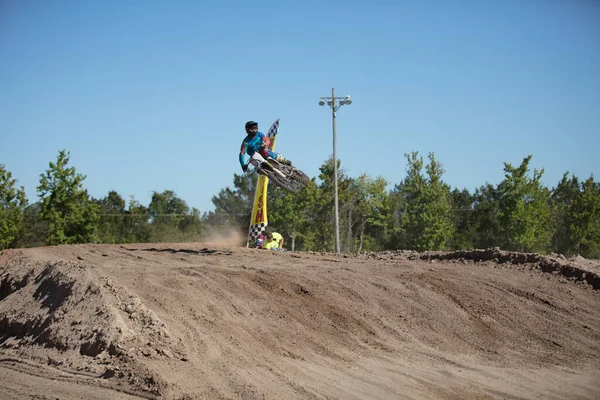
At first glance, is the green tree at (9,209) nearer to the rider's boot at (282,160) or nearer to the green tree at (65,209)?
the green tree at (65,209)

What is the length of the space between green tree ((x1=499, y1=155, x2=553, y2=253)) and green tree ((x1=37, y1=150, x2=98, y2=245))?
75.4 ft

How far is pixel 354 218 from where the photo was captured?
172 ft

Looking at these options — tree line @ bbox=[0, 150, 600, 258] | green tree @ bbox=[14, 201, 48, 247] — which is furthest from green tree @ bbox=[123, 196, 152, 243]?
green tree @ bbox=[14, 201, 48, 247]

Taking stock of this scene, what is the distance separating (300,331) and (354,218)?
138 feet

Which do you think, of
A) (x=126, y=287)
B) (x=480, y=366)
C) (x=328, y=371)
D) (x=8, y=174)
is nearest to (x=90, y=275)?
(x=126, y=287)

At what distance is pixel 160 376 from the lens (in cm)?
808

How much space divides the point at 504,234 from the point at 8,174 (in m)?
26.9

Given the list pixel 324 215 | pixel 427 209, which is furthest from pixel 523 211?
pixel 324 215

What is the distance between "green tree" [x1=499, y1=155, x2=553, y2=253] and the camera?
35.5m

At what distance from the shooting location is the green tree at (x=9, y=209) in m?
28.0

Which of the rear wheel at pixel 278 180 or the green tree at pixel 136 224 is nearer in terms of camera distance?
the rear wheel at pixel 278 180

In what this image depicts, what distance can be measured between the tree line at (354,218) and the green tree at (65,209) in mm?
47

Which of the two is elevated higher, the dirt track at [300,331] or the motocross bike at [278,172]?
the motocross bike at [278,172]

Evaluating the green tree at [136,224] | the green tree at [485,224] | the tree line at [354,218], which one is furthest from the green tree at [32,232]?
the green tree at [485,224]
